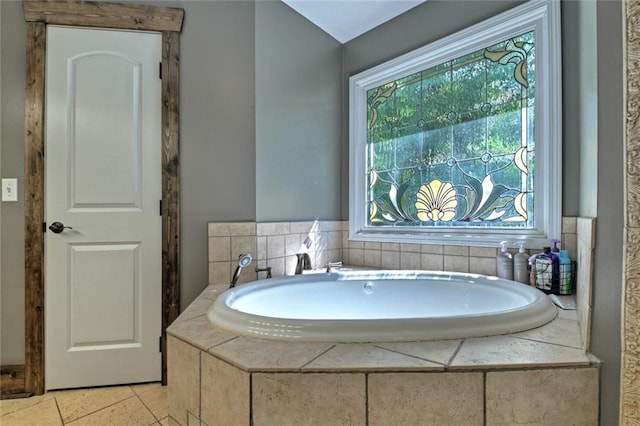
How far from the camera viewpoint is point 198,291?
1.90 metres

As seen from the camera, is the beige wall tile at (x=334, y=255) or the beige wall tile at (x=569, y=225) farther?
the beige wall tile at (x=334, y=255)

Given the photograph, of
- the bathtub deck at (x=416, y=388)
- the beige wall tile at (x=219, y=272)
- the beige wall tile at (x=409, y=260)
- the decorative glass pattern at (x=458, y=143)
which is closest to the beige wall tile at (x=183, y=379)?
the bathtub deck at (x=416, y=388)

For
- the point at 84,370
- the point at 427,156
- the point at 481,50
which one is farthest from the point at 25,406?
the point at 481,50

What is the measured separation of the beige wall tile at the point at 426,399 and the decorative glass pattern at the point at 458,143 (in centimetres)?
119

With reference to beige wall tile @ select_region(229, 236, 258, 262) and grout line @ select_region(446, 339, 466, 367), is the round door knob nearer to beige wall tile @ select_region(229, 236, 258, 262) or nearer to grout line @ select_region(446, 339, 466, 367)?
beige wall tile @ select_region(229, 236, 258, 262)

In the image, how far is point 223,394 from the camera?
2.73 ft

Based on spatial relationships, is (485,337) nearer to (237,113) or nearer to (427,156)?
(427,156)

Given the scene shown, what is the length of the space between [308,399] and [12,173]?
1.96 m

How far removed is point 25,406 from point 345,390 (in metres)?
1.81

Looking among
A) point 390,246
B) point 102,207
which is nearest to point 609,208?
point 390,246

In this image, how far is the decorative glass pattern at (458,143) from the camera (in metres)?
1.68

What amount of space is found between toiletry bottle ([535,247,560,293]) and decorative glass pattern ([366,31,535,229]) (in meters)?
0.24

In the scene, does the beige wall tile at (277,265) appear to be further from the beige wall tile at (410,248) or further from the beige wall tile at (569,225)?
the beige wall tile at (569,225)

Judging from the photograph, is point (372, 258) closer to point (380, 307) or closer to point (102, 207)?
point (380, 307)
